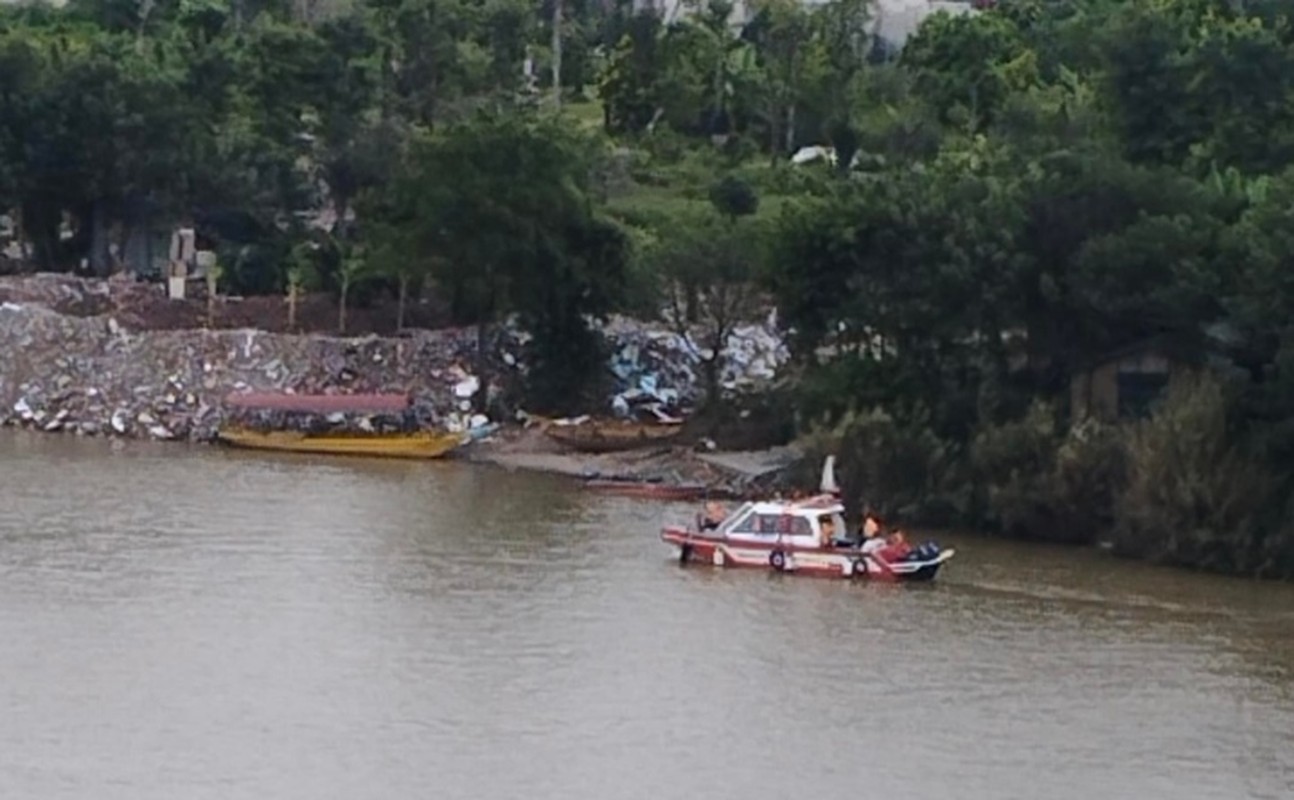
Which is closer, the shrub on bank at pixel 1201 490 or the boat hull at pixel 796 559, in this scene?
the boat hull at pixel 796 559

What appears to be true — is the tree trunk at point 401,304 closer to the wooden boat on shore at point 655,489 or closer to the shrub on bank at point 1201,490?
the wooden boat on shore at point 655,489

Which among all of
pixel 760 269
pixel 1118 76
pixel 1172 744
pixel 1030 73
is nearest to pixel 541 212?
pixel 760 269

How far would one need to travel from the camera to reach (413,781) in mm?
26047

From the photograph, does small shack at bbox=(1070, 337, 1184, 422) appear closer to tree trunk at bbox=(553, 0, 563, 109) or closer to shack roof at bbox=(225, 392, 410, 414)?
shack roof at bbox=(225, 392, 410, 414)

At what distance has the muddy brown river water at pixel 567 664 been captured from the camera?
26.7 m

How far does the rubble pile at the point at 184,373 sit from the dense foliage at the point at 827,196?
1234 millimetres

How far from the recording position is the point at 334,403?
46.3 metres

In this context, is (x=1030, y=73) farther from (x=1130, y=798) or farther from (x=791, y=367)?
(x=1130, y=798)

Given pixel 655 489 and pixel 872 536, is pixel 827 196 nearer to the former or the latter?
pixel 655 489

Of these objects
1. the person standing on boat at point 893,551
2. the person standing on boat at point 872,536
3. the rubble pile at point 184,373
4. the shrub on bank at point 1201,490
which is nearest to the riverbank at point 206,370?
the rubble pile at point 184,373

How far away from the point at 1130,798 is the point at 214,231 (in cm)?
3206

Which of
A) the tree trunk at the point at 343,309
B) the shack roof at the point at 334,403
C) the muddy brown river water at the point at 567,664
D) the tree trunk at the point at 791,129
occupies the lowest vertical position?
the muddy brown river water at the point at 567,664

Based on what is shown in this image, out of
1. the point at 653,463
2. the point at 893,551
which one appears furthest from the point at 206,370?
the point at 893,551

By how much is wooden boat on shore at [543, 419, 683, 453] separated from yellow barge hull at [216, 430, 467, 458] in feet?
4.67
